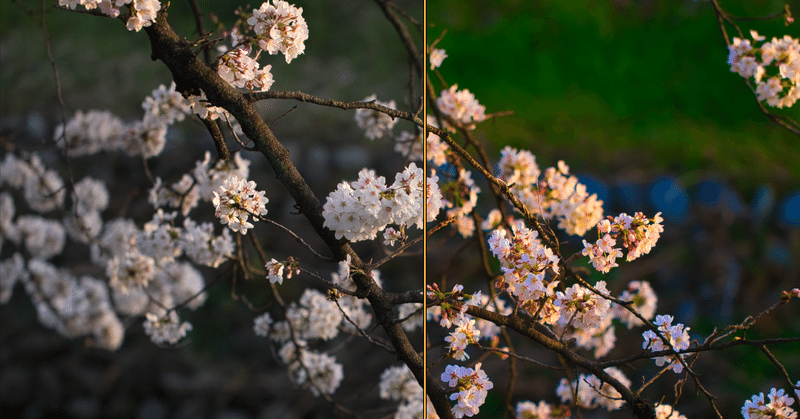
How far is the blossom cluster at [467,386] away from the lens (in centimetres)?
59

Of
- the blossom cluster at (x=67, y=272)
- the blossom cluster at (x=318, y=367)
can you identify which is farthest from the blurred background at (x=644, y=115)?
the blossom cluster at (x=67, y=272)

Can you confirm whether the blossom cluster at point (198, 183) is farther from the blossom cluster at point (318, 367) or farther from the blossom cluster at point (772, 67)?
the blossom cluster at point (772, 67)

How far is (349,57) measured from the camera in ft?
2.72

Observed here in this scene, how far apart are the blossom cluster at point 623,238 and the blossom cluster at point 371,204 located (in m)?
0.22

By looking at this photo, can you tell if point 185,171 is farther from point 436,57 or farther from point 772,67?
point 772,67

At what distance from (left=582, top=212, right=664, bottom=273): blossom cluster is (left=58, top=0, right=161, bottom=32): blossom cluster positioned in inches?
20.9

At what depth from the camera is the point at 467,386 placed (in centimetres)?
59

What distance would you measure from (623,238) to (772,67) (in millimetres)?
336

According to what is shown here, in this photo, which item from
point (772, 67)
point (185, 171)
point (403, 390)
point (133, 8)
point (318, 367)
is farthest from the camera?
point (185, 171)

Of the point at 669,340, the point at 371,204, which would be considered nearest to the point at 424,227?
the point at 371,204

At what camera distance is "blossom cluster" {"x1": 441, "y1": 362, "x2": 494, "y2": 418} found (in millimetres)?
590

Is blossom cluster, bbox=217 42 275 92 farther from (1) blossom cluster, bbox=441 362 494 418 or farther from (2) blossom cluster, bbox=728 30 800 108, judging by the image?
(2) blossom cluster, bbox=728 30 800 108

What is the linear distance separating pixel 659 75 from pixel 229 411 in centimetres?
116

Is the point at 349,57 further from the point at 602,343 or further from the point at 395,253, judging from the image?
the point at 602,343
